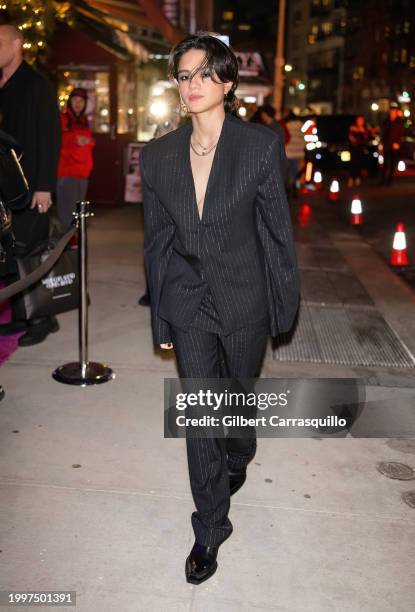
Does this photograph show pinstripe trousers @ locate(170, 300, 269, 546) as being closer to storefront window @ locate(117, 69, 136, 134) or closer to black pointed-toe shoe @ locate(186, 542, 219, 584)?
black pointed-toe shoe @ locate(186, 542, 219, 584)

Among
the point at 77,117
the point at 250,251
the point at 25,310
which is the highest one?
the point at 77,117

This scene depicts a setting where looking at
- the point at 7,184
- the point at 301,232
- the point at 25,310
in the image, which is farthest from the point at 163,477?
the point at 301,232

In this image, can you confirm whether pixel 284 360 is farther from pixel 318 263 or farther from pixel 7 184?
pixel 318 263

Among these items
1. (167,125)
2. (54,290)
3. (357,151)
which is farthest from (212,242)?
(357,151)

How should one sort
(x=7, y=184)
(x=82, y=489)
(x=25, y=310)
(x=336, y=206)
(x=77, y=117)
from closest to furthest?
(x=82, y=489)
(x=7, y=184)
(x=25, y=310)
(x=77, y=117)
(x=336, y=206)

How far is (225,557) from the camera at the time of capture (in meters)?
3.15

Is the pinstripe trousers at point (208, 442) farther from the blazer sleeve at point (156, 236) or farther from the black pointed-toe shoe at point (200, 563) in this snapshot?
the blazer sleeve at point (156, 236)

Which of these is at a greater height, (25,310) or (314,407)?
(25,310)

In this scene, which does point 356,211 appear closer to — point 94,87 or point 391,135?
point 94,87

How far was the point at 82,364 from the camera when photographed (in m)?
5.17

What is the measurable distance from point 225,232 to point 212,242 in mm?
65

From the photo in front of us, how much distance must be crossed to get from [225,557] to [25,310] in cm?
298

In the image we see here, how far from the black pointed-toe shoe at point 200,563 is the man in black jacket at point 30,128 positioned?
3061 mm

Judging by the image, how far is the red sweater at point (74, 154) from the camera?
861 cm
